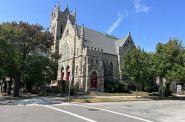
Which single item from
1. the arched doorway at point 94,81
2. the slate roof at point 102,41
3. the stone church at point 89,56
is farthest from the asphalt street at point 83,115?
the slate roof at point 102,41

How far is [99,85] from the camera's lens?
55219 millimetres

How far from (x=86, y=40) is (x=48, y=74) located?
61.8 ft

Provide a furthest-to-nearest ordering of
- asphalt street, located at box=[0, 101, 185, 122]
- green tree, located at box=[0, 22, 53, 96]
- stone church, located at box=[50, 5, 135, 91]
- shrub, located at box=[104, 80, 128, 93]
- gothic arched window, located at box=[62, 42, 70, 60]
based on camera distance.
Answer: gothic arched window, located at box=[62, 42, 70, 60]
shrub, located at box=[104, 80, 128, 93]
stone church, located at box=[50, 5, 135, 91]
green tree, located at box=[0, 22, 53, 96]
asphalt street, located at box=[0, 101, 185, 122]

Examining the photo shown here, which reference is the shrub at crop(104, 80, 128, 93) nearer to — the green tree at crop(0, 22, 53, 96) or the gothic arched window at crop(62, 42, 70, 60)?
the gothic arched window at crop(62, 42, 70, 60)

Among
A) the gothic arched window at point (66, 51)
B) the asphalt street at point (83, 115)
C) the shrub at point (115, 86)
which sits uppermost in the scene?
the gothic arched window at point (66, 51)

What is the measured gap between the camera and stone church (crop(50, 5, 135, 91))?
55.0 meters

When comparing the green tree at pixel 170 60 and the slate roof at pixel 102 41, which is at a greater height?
the slate roof at pixel 102 41

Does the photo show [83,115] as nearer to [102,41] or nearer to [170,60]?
[170,60]

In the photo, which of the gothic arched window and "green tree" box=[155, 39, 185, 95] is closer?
"green tree" box=[155, 39, 185, 95]

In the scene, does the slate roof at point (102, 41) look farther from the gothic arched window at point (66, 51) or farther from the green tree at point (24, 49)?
the green tree at point (24, 49)

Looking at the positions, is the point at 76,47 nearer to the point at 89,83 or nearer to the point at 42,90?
the point at 89,83

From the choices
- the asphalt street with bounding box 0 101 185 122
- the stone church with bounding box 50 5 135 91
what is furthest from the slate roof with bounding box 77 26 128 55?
the asphalt street with bounding box 0 101 185 122

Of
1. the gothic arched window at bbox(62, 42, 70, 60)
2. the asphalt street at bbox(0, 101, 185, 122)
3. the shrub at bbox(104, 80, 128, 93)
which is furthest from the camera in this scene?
the gothic arched window at bbox(62, 42, 70, 60)

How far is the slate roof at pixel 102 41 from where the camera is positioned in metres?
60.5
